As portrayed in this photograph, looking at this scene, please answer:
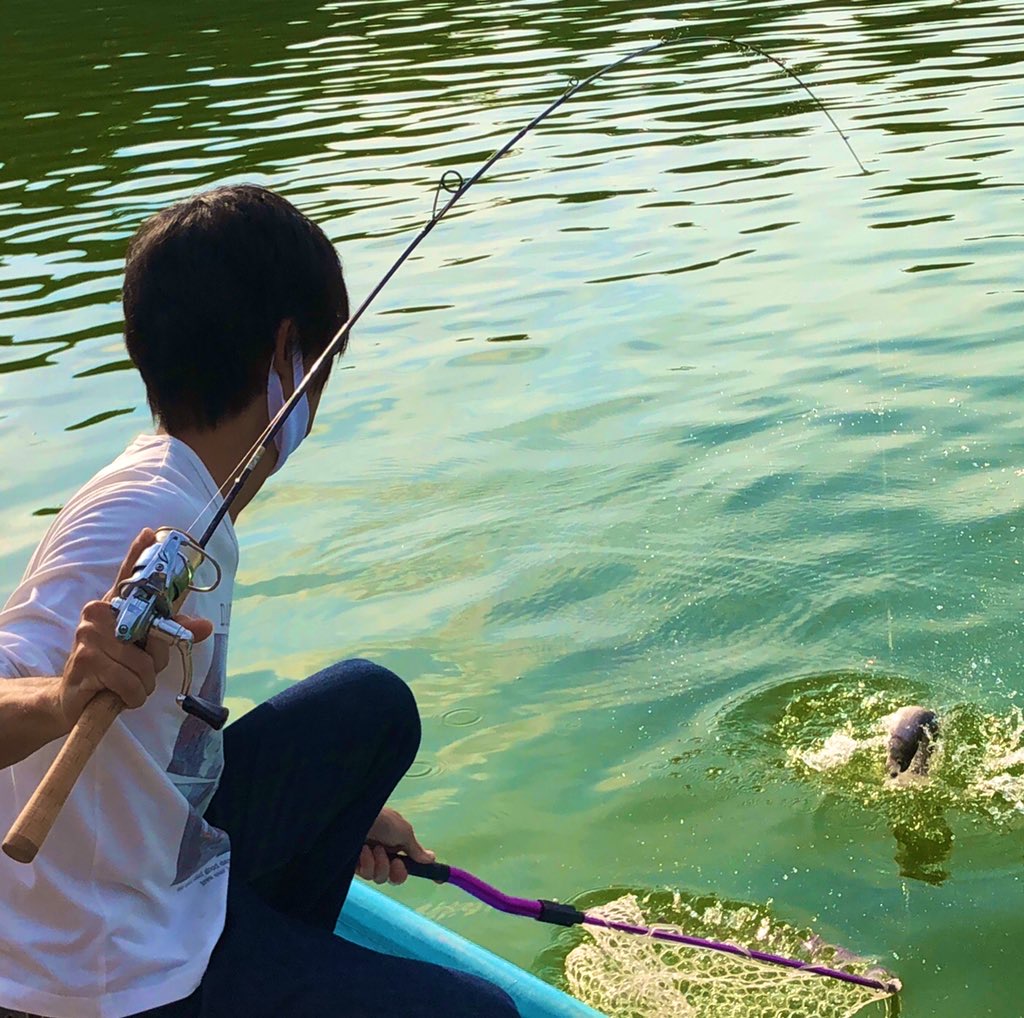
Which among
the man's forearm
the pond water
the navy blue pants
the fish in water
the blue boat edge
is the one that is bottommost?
the pond water

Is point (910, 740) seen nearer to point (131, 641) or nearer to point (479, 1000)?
point (479, 1000)

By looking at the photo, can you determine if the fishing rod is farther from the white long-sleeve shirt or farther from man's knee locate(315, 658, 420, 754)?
the white long-sleeve shirt

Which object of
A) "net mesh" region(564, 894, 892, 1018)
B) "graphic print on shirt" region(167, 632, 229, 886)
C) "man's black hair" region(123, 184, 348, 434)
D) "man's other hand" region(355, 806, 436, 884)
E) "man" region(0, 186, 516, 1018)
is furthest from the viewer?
"net mesh" region(564, 894, 892, 1018)

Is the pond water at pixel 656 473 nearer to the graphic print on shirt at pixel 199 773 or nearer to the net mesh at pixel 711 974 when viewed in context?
the net mesh at pixel 711 974

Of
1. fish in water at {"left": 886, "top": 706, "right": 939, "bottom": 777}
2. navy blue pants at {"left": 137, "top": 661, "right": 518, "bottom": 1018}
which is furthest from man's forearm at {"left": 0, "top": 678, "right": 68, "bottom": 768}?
fish in water at {"left": 886, "top": 706, "right": 939, "bottom": 777}

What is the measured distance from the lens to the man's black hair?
2.45m

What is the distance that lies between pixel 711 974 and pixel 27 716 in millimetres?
1885

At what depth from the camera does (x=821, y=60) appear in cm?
1496

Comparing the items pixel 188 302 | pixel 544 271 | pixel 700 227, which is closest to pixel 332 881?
pixel 188 302

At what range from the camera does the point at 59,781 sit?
1774 mm

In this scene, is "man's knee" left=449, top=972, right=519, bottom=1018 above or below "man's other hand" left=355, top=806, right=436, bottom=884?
above

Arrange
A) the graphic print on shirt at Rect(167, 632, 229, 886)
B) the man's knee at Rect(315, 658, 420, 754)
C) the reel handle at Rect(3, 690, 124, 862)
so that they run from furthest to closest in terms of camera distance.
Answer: the man's knee at Rect(315, 658, 420, 754)
the graphic print on shirt at Rect(167, 632, 229, 886)
the reel handle at Rect(3, 690, 124, 862)

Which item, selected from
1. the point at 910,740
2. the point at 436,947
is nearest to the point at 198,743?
the point at 436,947

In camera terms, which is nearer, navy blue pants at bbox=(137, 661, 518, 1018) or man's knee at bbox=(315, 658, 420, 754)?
navy blue pants at bbox=(137, 661, 518, 1018)
